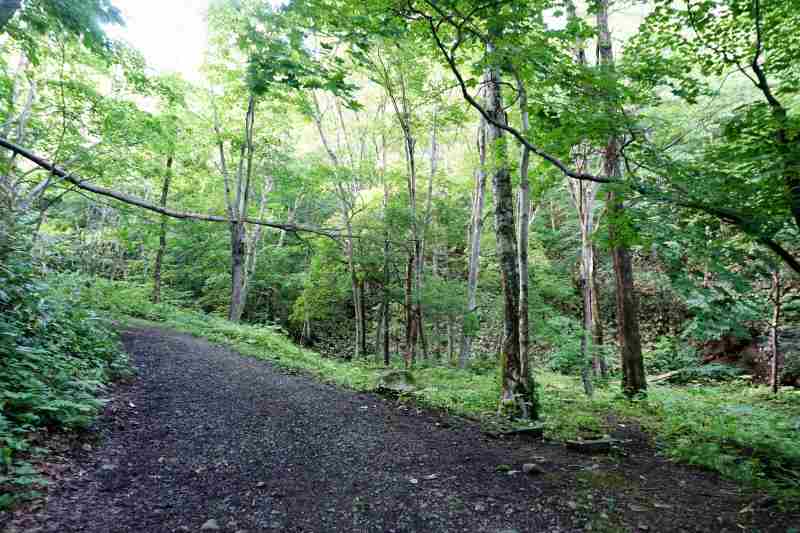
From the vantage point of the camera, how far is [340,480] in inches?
133

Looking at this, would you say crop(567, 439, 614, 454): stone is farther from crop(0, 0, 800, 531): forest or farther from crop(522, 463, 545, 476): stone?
crop(522, 463, 545, 476): stone

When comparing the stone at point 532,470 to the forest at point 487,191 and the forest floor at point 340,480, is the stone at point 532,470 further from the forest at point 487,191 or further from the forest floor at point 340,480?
the forest at point 487,191

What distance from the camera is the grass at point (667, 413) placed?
4.01m

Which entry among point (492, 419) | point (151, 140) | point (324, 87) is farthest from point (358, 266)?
point (324, 87)

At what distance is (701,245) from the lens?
3.48 metres

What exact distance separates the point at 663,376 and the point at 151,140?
16.8m

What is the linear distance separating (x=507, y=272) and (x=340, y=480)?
149 inches

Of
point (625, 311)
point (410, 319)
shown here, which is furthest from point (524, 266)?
point (410, 319)

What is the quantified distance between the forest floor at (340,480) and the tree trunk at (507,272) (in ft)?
3.16

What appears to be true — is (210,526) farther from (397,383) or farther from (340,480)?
(397,383)

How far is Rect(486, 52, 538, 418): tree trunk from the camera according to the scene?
575cm

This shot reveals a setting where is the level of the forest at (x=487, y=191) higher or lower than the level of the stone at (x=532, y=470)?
higher

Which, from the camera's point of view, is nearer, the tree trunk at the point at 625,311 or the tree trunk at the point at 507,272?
the tree trunk at the point at 507,272

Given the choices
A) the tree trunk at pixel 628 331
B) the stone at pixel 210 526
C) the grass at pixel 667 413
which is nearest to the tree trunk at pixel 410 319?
the grass at pixel 667 413
